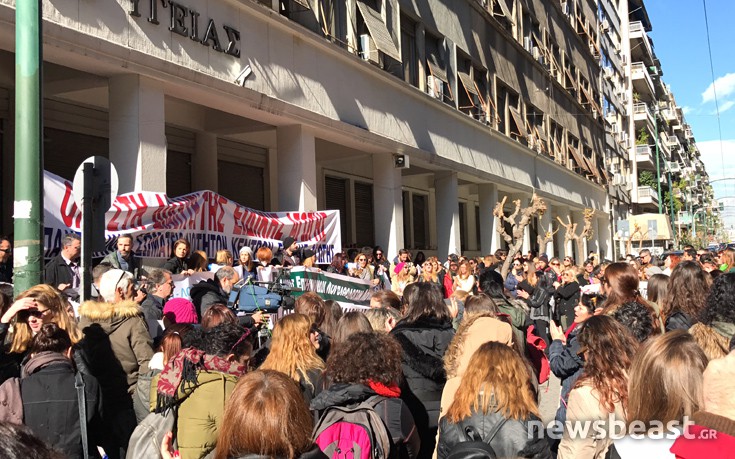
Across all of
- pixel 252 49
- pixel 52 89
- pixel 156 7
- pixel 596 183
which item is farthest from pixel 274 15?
pixel 596 183

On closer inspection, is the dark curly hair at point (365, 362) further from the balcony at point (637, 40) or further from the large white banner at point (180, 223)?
the balcony at point (637, 40)

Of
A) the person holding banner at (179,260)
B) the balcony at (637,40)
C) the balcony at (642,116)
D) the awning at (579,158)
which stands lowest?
the person holding banner at (179,260)

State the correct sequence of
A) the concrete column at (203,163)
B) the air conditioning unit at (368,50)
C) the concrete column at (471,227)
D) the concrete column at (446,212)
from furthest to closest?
the concrete column at (471,227) → the concrete column at (446,212) → the air conditioning unit at (368,50) → the concrete column at (203,163)

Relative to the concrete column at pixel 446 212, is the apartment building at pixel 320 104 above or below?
above

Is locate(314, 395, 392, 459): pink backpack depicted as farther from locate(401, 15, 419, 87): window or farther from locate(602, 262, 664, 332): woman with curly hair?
locate(401, 15, 419, 87): window

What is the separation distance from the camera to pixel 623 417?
12.7 ft

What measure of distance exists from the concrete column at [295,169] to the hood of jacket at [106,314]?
9.23 meters

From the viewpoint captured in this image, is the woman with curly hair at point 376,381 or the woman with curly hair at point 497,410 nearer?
the woman with curly hair at point 497,410

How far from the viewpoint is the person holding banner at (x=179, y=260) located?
931 centimetres

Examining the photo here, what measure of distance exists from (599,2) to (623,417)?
2102 inches

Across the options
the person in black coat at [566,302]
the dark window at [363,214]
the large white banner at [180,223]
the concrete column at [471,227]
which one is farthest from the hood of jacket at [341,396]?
the concrete column at [471,227]

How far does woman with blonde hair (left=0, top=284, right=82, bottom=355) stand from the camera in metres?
4.74

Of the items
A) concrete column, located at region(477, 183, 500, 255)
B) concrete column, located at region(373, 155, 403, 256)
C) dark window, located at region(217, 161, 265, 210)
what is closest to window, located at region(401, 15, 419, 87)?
concrete column, located at region(373, 155, 403, 256)

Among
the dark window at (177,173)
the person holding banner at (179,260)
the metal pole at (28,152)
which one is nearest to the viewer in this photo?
the metal pole at (28,152)
